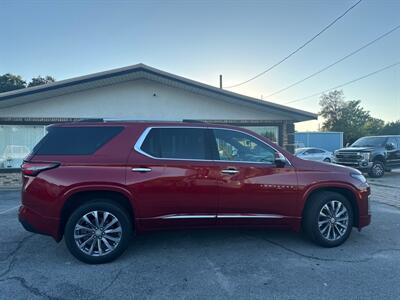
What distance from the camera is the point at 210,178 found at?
172 inches

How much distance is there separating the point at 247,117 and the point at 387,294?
9.69 meters

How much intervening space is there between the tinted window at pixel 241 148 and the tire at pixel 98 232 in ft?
5.51

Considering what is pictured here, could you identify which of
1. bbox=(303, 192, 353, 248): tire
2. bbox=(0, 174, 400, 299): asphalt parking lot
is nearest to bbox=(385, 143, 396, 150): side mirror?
bbox=(0, 174, 400, 299): asphalt parking lot

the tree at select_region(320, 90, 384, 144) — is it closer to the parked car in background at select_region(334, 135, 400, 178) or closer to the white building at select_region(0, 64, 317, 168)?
the parked car in background at select_region(334, 135, 400, 178)

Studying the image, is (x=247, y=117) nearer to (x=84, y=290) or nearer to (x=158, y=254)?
(x=158, y=254)

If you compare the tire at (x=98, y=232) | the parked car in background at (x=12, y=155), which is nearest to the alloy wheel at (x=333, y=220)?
the tire at (x=98, y=232)

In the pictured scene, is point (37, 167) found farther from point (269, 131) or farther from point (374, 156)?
point (374, 156)

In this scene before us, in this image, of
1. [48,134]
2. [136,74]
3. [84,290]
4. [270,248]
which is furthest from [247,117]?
[84,290]

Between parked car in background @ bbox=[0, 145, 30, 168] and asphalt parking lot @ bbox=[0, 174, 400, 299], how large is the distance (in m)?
7.07

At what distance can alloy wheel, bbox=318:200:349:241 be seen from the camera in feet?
15.4

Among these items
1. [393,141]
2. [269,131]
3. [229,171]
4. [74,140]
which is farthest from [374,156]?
[74,140]

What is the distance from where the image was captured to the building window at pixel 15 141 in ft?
37.6

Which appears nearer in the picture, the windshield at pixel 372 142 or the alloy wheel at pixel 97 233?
the alloy wheel at pixel 97 233

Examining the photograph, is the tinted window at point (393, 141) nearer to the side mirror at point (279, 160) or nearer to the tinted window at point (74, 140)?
the side mirror at point (279, 160)
